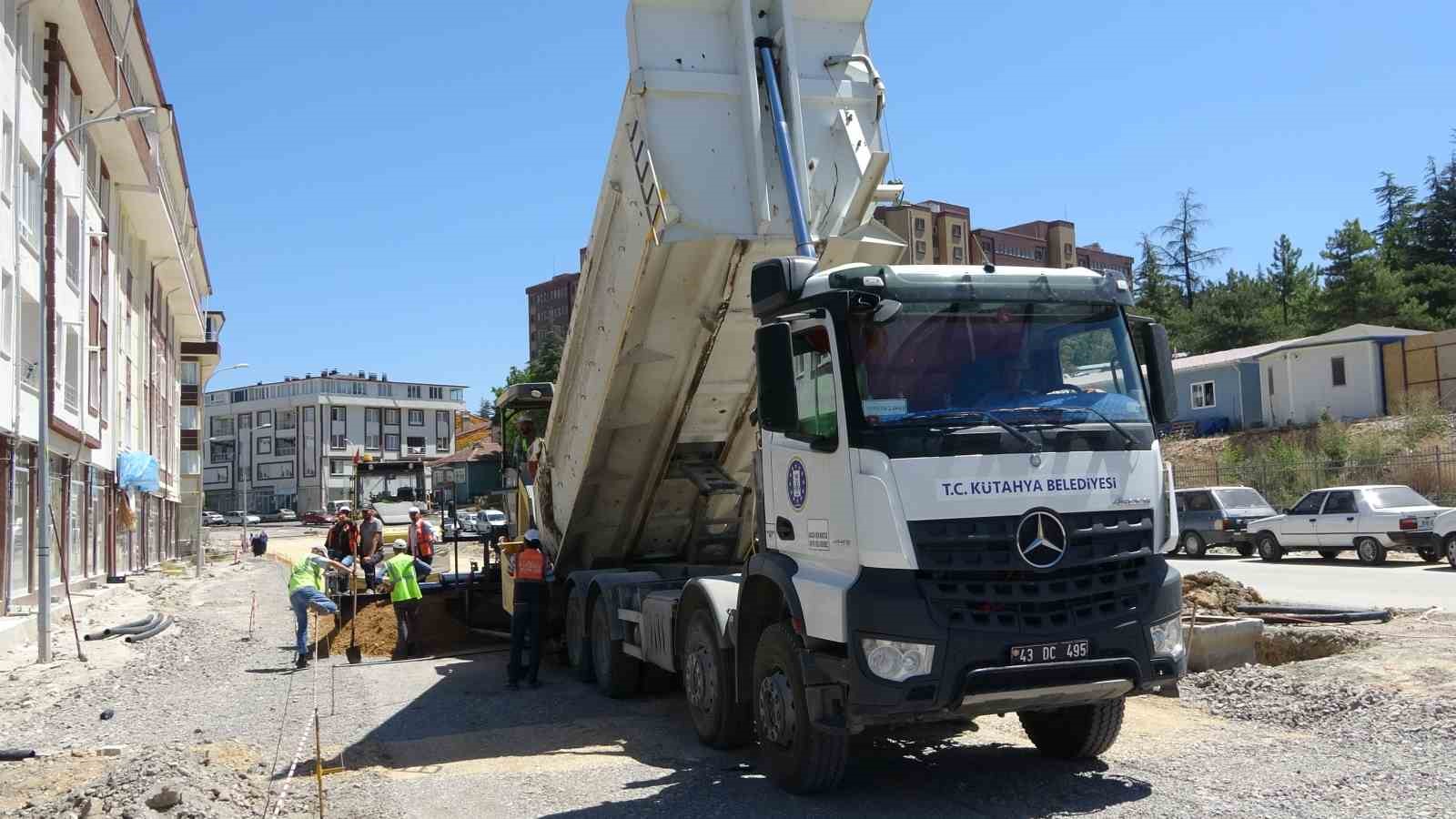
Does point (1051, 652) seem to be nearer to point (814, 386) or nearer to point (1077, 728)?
point (1077, 728)

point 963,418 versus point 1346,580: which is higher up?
point 963,418

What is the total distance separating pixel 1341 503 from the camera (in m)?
23.2

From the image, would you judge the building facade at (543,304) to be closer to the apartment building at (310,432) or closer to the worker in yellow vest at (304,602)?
the apartment building at (310,432)

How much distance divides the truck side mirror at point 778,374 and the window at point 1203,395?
1716 inches

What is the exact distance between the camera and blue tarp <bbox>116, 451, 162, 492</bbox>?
28703mm

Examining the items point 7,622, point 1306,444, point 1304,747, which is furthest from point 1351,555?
point 7,622

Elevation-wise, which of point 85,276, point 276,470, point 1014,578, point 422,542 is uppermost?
point 85,276

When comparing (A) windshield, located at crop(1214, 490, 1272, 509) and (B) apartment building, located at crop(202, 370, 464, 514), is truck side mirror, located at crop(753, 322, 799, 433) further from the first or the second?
(B) apartment building, located at crop(202, 370, 464, 514)

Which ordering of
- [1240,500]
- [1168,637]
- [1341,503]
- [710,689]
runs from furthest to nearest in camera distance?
[1240,500] < [1341,503] < [710,689] < [1168,637]

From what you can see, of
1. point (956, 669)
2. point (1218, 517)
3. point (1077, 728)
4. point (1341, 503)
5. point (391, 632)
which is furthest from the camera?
point (1218, 517)

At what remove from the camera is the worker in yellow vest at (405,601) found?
45.1 feet

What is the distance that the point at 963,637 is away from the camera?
5.95 m

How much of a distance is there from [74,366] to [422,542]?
9.93 m

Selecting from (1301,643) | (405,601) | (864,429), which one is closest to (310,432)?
(405,601)
